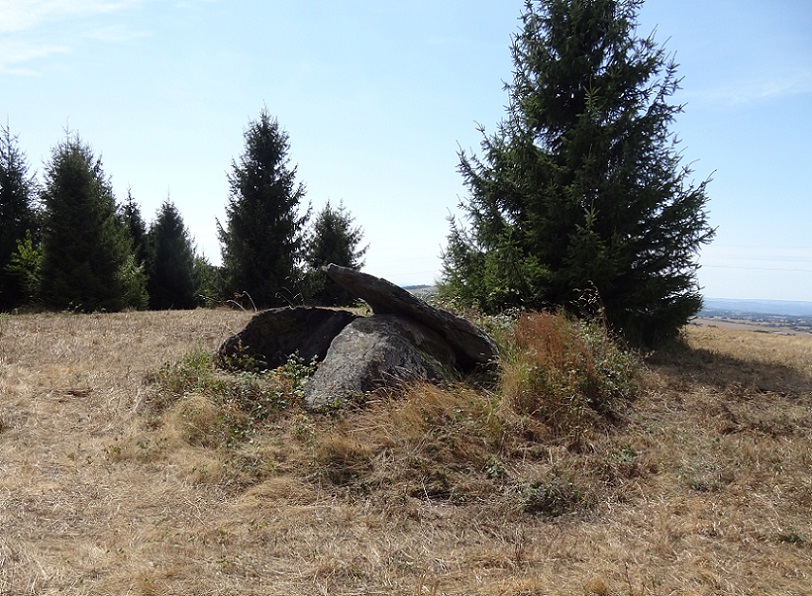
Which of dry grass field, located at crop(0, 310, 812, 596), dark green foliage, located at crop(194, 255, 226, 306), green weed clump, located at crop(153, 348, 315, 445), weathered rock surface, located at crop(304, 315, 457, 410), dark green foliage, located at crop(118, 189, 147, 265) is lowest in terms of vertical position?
dry grass field, located at crop(0, 310, 812, 596)

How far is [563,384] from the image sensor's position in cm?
513

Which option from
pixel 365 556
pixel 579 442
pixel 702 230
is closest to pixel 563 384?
pixel 579 442

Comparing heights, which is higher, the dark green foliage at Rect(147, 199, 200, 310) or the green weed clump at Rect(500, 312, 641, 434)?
the dark green foliage at Rect(147, 199, 200, 310)

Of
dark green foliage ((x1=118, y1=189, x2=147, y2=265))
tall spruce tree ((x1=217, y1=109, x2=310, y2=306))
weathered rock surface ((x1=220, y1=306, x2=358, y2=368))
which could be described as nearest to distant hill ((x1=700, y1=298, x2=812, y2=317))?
weathered rock surface ((x1=220, y1=306, x2=358, y2=368))

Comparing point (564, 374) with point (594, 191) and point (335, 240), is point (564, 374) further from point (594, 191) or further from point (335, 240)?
point (335, 240)

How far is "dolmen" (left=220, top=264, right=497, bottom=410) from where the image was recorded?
5.06 metres

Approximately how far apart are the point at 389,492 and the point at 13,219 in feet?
65.9

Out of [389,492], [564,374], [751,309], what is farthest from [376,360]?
[751,309]

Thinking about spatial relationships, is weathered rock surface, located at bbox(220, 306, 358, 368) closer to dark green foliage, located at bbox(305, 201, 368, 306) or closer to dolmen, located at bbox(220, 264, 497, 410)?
dolmen, located at bbox(220, 264, 497, 410)

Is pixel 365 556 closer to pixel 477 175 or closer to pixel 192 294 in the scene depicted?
pixel 477 175

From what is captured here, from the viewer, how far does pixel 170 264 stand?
23.6 m

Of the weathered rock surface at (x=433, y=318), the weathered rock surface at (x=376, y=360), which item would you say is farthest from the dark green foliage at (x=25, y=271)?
the weathered rock surface at (x=376, y=360)

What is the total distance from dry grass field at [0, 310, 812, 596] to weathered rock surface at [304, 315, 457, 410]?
0.91 ft

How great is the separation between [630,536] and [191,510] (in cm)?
272
